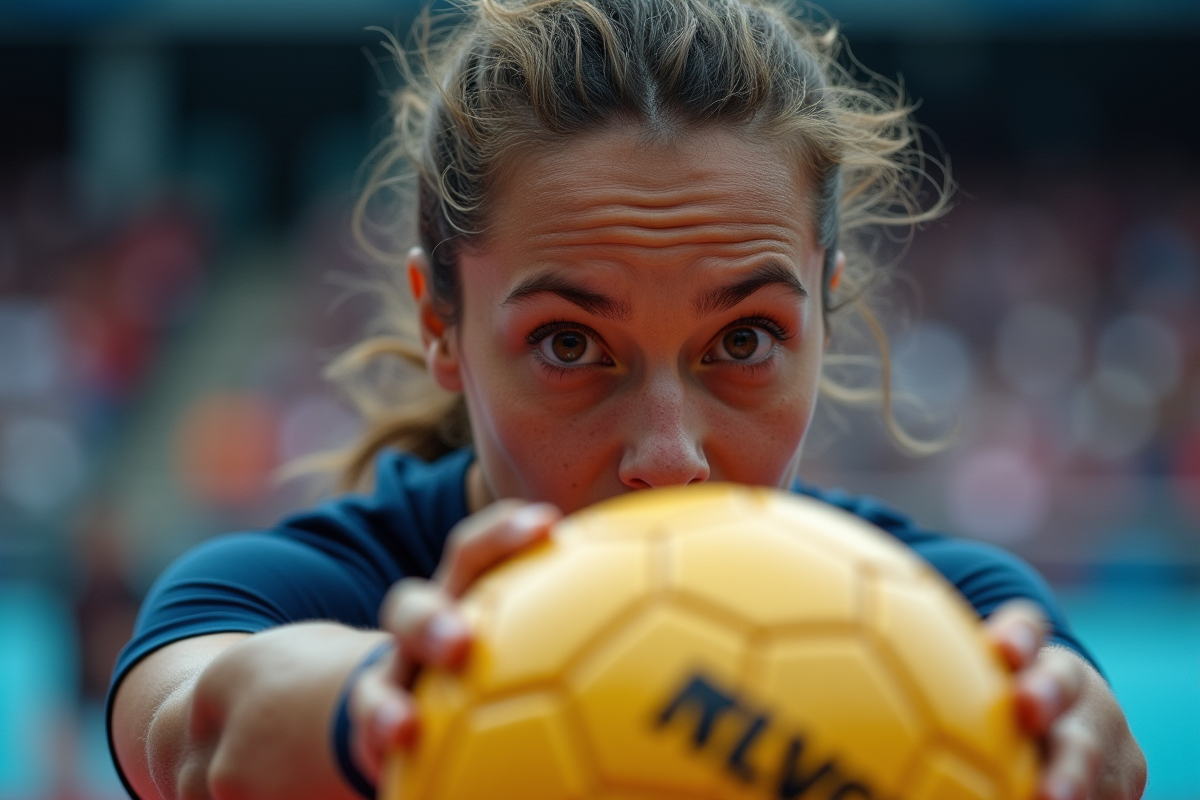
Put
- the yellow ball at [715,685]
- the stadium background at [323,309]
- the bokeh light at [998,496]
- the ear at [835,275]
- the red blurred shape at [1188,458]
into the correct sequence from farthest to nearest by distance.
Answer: the red blurred shape at [1188,458] < the bokeh light at [998,496] < the stadium background at [323,309] < the ear at [835,275] < the yellow ball at [715,685]

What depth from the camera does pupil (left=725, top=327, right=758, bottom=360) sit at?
5.97ft

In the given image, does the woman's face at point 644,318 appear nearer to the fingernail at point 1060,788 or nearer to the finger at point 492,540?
the finger at point 492,540

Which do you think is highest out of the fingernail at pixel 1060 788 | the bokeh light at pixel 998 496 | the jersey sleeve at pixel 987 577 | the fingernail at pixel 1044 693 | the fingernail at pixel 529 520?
the fingernail at pixel 529 520

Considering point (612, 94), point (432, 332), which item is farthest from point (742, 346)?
point (432, 332)

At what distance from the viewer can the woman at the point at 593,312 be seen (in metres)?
1.73

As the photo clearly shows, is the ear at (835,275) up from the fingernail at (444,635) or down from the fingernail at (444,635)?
up

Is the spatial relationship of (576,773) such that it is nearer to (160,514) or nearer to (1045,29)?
(160,514)

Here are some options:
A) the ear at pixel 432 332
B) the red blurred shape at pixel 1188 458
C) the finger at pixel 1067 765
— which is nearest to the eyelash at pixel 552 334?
the ear at pixel 432 332

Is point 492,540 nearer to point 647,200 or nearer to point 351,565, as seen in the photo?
point 647,200

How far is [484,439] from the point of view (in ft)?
6.63

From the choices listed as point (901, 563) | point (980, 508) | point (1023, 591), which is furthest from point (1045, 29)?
point (901, 563)

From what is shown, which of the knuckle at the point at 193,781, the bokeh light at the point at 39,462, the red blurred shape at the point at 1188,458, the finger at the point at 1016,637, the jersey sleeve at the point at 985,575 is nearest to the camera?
the finger at the point at 1016,637

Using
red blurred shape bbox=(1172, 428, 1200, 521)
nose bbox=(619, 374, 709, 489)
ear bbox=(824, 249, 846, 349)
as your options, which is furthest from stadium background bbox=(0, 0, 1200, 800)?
nose bbox=(619, 374, 709, 489)

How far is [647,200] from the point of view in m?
1.81
